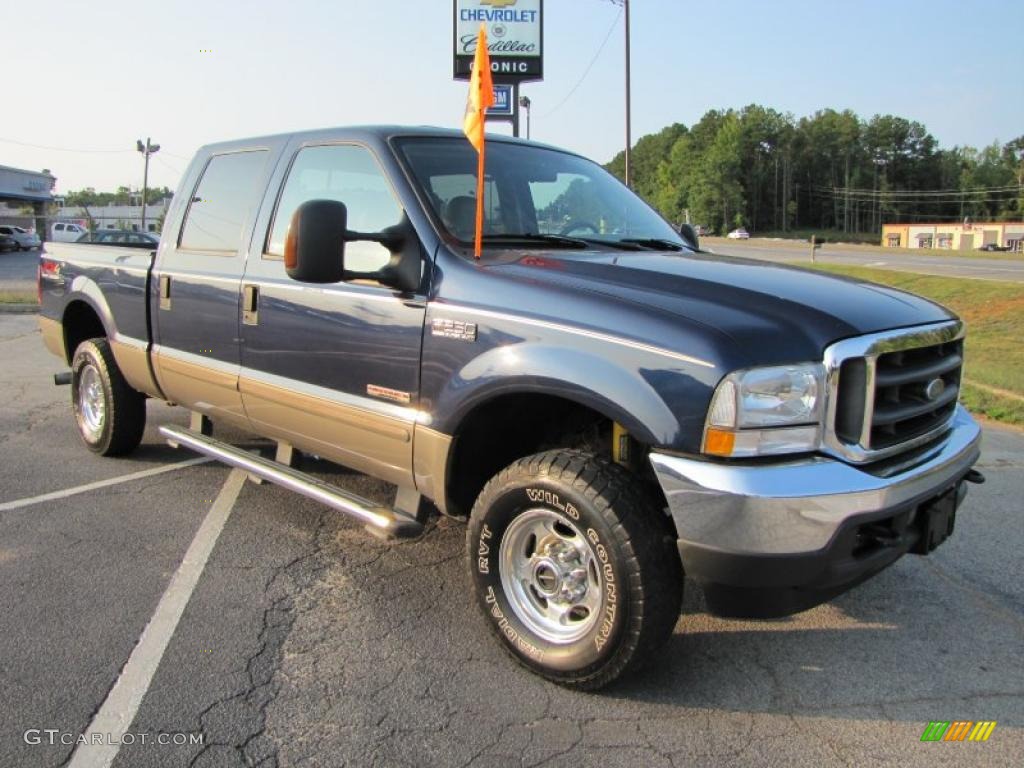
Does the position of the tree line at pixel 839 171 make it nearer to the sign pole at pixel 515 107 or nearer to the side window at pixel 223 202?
the sign pole at pixel 515 107

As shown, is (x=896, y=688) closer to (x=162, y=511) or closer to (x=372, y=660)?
(x=372, y=660)

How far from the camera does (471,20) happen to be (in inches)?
712

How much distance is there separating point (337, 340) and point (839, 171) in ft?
491

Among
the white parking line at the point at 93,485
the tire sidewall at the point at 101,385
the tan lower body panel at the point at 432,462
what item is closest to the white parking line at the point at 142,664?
the white parking line at the point at 93,485

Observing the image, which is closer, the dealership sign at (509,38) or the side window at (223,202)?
the side window at (223,202)

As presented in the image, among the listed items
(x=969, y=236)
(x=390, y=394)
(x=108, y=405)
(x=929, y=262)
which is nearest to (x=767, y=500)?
(x=390, y=394)

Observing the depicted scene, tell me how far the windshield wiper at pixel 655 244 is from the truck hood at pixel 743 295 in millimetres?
392

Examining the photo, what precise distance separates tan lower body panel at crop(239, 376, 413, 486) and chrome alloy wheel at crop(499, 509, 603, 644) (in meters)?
0.60

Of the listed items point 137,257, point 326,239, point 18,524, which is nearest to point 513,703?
point 326,239

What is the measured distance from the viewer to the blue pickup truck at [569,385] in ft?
8.13

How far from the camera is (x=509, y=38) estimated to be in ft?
58.4

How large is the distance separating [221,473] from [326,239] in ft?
9.72

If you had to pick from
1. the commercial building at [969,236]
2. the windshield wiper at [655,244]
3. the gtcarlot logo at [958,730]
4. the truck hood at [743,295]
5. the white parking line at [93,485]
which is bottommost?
the gtcarlot logo at [958,730]

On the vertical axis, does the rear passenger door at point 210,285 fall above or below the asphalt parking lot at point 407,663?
above
